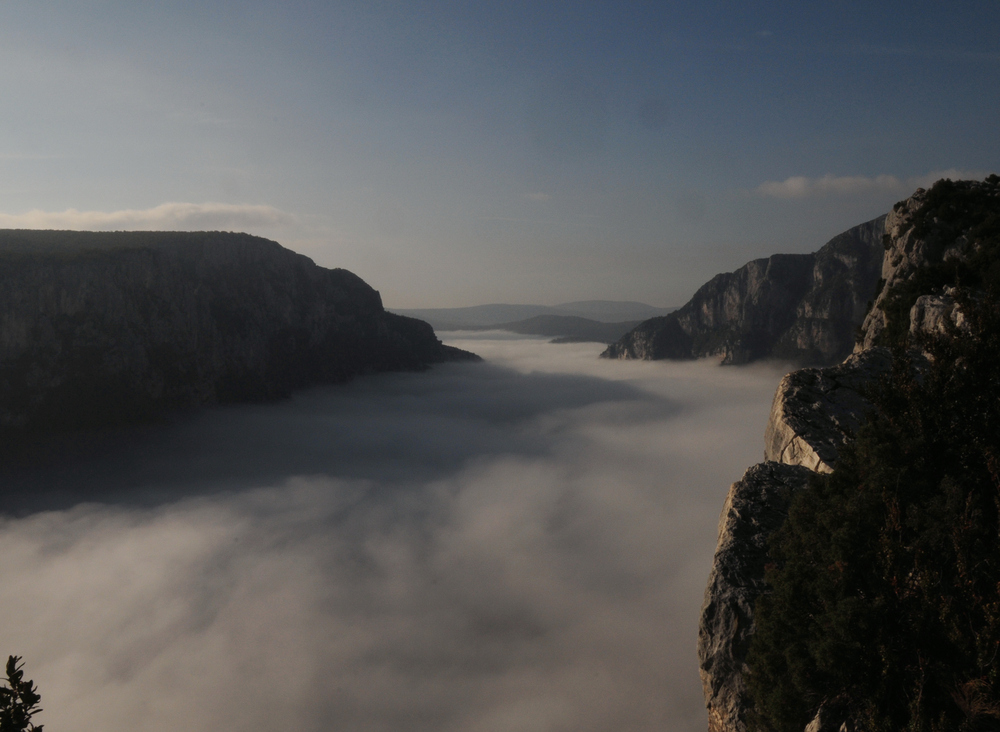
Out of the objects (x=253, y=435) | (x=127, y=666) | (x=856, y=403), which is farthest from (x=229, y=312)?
(x=856, y=403)

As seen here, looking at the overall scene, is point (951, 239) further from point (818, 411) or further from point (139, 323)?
point (139, 323)

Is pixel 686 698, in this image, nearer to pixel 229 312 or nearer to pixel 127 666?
pixel 127 666

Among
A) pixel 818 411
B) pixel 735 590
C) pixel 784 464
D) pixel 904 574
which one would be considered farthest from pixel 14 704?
pixel 818 411

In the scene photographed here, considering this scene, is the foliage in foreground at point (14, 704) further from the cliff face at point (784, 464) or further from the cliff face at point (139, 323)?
the cliff face at point (139, 323)

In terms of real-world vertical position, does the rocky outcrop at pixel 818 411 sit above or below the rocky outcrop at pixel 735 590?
above

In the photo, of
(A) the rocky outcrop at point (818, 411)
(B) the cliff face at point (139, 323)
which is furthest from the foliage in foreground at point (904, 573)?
(B) the cliff face at point (139, 323)

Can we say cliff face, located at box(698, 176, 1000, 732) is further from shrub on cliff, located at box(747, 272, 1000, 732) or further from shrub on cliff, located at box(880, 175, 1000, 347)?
shrub on cliff, located at box(747, 272, 1000, 732)
